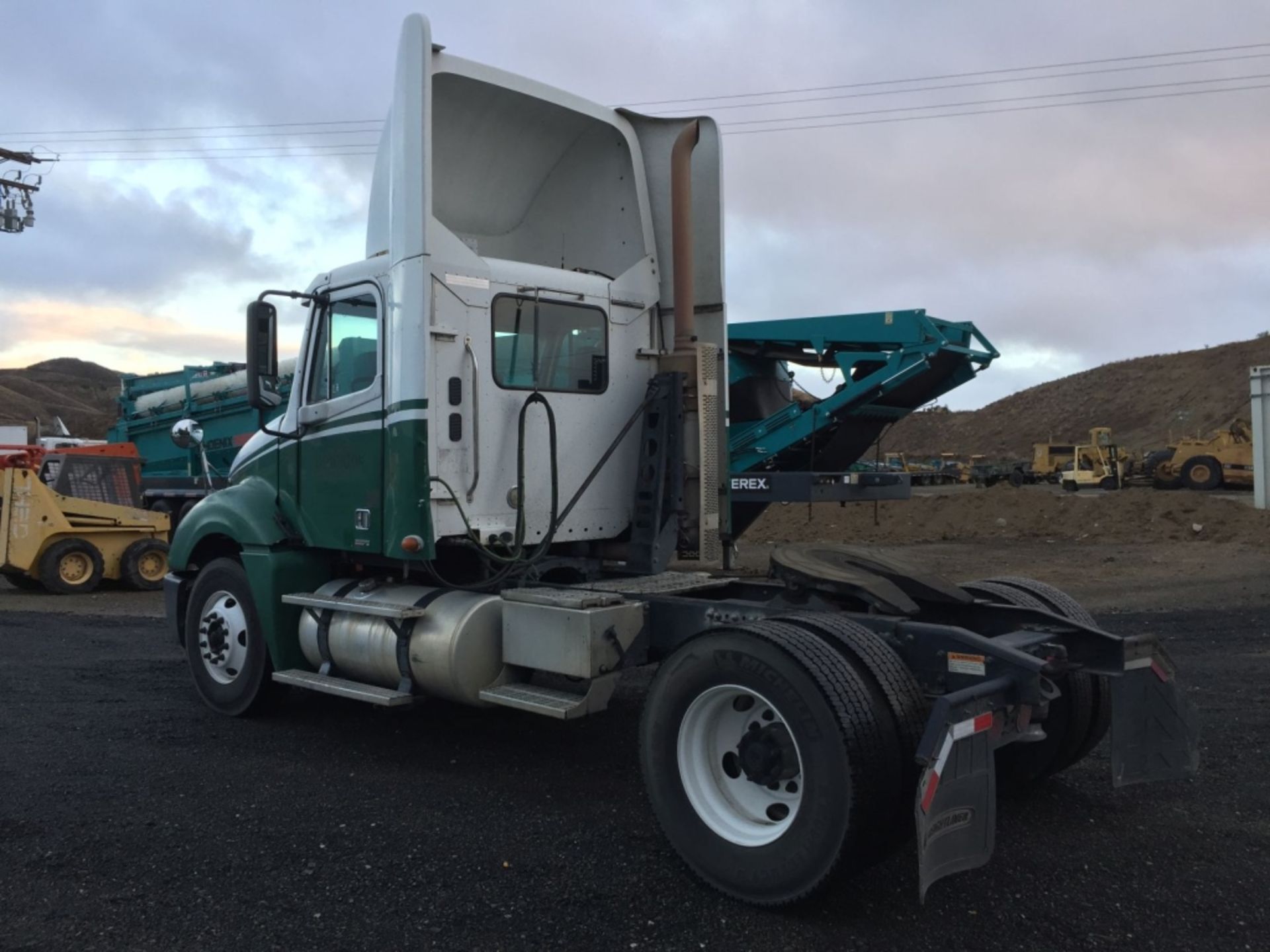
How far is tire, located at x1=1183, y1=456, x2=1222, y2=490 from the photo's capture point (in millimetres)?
33562

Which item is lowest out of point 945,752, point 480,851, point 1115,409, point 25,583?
point 480,851

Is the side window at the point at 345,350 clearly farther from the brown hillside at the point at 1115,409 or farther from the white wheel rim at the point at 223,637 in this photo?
the brown hillside at the point at 1115,409

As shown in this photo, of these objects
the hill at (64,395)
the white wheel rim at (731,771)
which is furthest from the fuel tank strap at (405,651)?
the hill at (64,395)

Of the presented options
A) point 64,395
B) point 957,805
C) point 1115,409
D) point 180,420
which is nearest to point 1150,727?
point 957,805

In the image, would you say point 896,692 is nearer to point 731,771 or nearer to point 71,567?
point 731,771

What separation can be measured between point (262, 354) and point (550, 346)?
1.77 meters

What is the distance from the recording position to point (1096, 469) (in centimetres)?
3691

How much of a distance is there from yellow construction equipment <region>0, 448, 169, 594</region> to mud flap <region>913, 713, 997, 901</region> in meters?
12.8

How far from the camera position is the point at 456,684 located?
542 cm

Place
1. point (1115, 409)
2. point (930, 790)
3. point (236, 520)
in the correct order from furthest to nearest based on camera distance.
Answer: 1. point (1115, 409)
2. point (236, 520)
3. point (930, 790)

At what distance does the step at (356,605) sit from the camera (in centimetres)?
563

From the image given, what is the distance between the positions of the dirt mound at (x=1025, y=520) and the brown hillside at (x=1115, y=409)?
1614 inches

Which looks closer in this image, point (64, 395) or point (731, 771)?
point (731, 771)

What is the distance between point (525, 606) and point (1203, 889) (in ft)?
10.3
